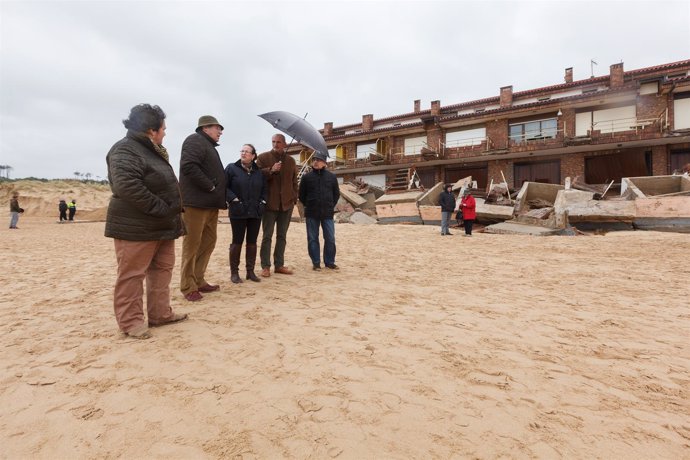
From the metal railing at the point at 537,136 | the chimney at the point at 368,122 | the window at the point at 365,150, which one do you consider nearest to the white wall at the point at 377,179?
the window at the point at 365,150

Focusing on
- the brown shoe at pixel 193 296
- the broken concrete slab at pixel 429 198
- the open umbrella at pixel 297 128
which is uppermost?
the open umbrella at pixel 297 128

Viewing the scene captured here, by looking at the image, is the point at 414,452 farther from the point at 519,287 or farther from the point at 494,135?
the point at 494,135

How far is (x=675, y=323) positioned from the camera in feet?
9.77

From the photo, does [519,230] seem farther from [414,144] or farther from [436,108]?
[436,108]

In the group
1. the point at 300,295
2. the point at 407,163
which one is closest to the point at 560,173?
the point at 407,163

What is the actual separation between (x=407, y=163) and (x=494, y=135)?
6522 mm

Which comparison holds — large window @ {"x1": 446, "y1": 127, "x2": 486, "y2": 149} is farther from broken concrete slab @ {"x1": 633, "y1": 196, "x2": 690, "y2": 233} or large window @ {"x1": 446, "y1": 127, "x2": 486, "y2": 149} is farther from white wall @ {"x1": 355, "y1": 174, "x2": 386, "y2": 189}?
broken concrete slab @ {"x1": 633, "y1": 196, "x2": 690, "y2": 233}

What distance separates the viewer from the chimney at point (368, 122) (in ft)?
101

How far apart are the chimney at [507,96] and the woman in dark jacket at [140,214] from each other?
27.2 meters

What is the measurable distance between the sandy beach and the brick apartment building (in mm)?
20324

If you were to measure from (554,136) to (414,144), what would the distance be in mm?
9780

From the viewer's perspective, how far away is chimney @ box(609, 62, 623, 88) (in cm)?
2111

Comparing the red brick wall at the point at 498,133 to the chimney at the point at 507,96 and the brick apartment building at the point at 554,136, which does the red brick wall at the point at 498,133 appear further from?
the chimney at the point at 507,96

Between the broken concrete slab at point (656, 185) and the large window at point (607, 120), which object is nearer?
the broken concrete slab at point (656, 185)
